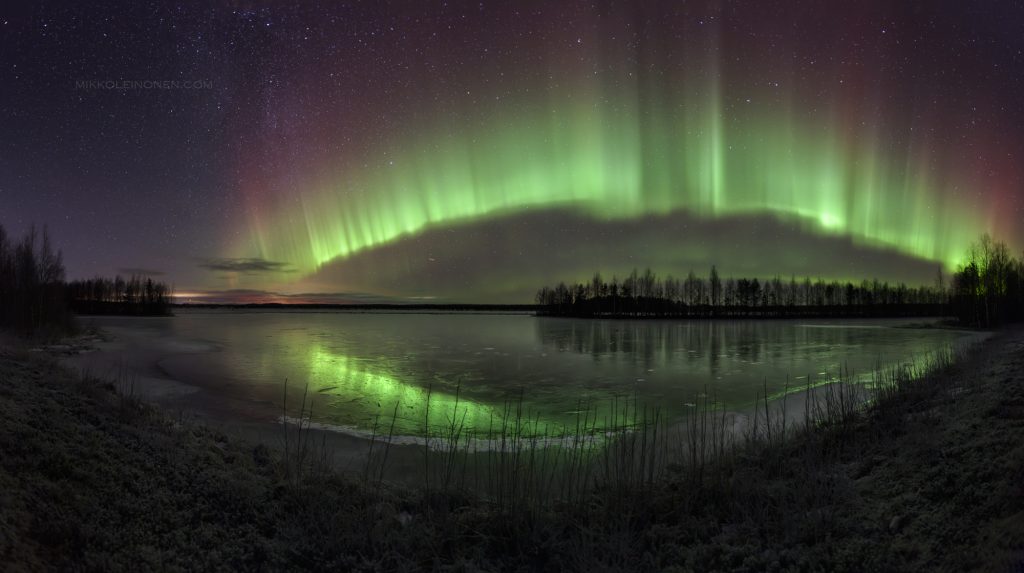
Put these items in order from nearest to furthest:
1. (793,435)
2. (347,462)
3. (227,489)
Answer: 1. (227,489)
2. (347,462)
3. (793,435)

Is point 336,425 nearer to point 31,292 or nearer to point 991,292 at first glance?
point 31,292

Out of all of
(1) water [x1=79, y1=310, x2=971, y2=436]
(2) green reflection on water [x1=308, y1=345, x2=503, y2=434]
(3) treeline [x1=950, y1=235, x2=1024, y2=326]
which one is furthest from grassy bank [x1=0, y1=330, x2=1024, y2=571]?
Result: (3) treeline [x1=950, y1=235, x2=1024, y2=326]

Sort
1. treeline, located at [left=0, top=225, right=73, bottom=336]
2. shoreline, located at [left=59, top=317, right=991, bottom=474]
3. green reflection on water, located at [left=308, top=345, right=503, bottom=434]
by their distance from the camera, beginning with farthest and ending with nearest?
treeline, located at [left=0, top=225, right=73, bottom=336] → green reflection on water, located at [left=308, top=345, right=503, bottom=434] → shoreline, located at [left=59, top=317, right=991, bottom=474]

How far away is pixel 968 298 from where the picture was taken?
253 ft

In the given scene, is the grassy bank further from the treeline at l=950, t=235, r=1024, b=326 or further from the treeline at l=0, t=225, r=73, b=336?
the treeline at l=950, t=235, r=1024, b=326

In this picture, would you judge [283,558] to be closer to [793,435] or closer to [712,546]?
[712,546]

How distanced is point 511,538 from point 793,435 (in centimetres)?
818

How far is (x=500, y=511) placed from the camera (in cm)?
649

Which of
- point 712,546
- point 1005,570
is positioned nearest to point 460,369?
point 712,546

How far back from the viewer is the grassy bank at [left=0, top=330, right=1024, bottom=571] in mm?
5117

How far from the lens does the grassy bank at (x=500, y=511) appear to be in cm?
512

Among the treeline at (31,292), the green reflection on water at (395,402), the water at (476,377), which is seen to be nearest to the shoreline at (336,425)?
the water at (476,377)

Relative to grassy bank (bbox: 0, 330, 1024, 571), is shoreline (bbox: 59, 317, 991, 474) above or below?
below

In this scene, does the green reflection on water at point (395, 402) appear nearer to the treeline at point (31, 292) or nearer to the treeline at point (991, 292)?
the treeline at point (31, 292)
